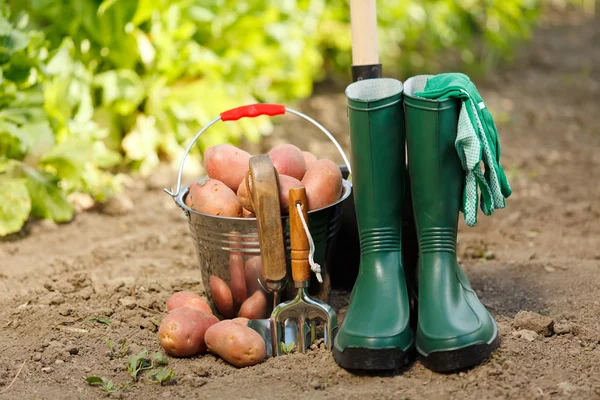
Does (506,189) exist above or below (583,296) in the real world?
above

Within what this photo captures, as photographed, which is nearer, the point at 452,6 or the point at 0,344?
the point at 0,344

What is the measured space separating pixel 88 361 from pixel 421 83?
125 centimetres

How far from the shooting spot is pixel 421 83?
2221mm

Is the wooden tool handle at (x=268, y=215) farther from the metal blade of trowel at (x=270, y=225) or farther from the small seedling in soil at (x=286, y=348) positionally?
the small seedling in soil at (x=286, y=348)

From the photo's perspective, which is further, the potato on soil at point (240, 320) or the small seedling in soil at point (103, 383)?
the potato on soil at point (240, 320)

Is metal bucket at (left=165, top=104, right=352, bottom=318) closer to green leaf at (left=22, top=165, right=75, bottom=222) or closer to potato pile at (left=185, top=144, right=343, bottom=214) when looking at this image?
potato pile at (left=185, top=144, right=343, bottom=214)

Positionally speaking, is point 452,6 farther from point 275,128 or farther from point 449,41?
point 275,128

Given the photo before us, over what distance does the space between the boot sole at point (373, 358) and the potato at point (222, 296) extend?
46 centimetres

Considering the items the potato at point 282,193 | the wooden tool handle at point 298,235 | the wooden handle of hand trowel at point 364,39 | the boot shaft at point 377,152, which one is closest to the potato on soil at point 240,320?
the wooden tool handle at point 298,235

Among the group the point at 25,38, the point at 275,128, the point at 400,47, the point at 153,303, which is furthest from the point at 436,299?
the point at 400,47

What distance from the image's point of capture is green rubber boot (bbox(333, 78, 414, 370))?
1.99 metres

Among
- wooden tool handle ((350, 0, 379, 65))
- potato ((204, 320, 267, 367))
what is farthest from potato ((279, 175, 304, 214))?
wooden tool handle ((350, 0, 379, 65))

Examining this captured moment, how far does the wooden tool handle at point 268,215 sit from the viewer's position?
2.12 m

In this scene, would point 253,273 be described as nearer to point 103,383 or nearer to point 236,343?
point 236,343
